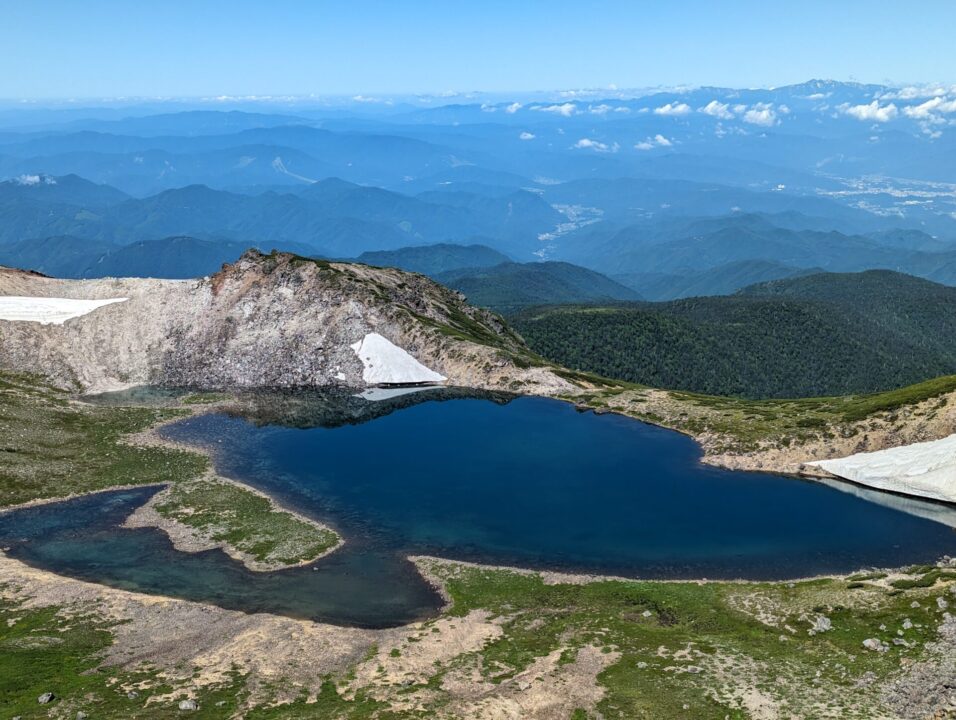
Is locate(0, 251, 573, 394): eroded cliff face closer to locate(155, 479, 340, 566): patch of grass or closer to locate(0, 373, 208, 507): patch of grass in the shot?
locate(0, 373, 208, 507): patch of grass

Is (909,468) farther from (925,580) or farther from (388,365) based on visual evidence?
(388,365)

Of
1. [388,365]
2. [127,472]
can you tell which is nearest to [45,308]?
[127,472]

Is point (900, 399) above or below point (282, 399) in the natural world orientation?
above

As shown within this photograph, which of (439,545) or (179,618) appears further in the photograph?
(439,545)

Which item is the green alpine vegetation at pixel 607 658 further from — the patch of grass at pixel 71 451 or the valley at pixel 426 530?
the patch of grass at pixel 71 451

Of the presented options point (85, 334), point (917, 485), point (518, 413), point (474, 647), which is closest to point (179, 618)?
point (474, 647)

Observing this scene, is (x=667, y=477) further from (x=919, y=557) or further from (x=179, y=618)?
(x=179, y=618)
